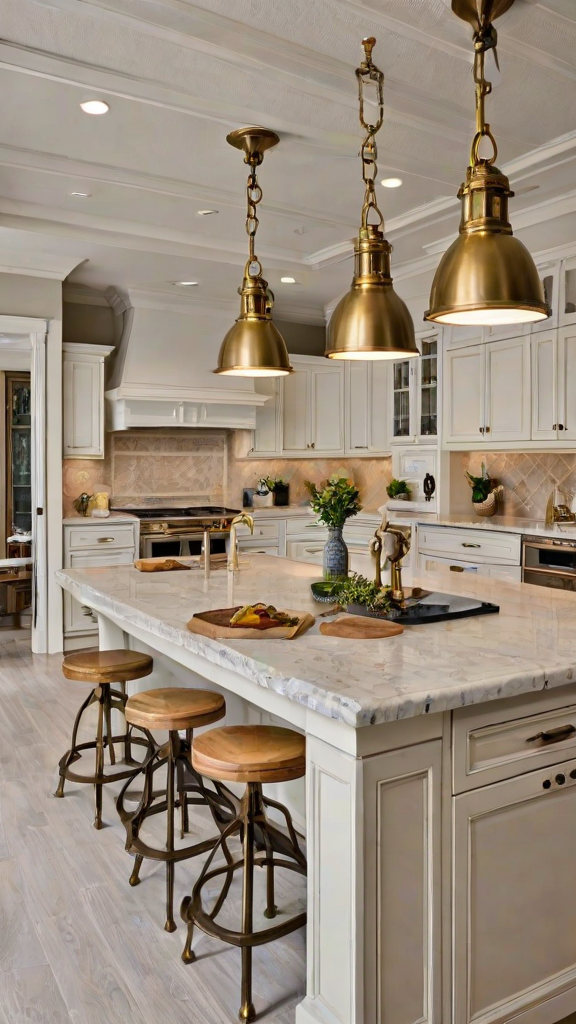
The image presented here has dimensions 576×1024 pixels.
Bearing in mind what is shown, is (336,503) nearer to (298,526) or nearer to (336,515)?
(336,515)

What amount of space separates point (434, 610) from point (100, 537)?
405 centimetres

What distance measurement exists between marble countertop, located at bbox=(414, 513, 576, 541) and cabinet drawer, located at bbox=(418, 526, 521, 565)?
1.7 inches

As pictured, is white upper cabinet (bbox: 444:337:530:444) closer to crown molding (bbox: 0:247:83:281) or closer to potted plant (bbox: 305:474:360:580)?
potted plant (bbox: 305:474:360:580)

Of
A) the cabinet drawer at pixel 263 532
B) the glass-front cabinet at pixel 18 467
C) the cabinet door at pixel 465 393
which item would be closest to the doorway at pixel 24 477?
the glass-front cabinet at pixel 18 467

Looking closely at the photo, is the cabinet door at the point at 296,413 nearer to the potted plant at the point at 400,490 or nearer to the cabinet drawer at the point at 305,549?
the cabinet drawer at the point at 305,549

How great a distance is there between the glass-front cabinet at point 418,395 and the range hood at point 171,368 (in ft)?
3.93

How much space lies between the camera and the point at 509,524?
5121mm

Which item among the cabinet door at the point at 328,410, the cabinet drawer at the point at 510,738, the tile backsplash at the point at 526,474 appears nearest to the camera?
the cabinet drawer at the point at 510,738

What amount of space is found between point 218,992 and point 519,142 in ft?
12.0

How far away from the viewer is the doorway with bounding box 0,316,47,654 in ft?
18.6

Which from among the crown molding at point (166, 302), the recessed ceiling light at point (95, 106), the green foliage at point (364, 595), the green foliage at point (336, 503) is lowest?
the green foliage at point (364, 595)

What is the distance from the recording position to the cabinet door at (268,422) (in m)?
6.88

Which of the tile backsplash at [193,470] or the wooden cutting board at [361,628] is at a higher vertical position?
the tile backsplash at [193,470]

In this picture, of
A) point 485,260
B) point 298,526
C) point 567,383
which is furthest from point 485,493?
point 485,260
